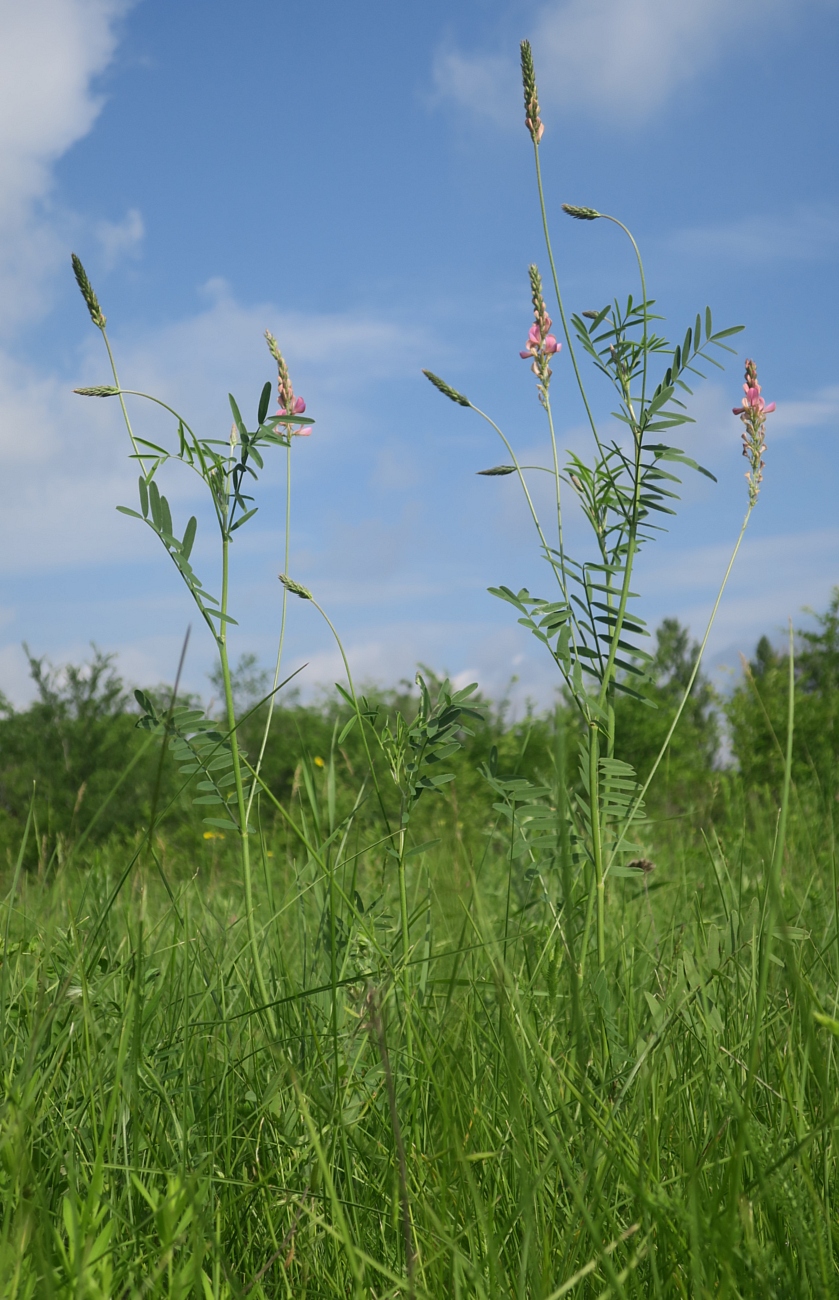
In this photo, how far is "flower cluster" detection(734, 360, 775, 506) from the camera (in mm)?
2143

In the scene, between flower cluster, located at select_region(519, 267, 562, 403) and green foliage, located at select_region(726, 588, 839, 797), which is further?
green foliage, located at select_region(726, 588, 839, 797)

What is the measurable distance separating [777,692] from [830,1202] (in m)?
8.65

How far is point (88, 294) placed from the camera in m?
1.82

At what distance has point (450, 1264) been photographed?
113 cm

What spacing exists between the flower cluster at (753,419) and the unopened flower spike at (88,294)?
1391 mm

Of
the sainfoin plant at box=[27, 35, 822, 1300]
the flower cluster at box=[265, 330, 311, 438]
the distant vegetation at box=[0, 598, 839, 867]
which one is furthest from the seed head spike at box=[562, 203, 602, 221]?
the distant vegetation at box=[0, 598, 839, 867]

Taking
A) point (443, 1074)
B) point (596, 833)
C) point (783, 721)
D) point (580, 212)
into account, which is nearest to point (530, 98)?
point (580, 212)

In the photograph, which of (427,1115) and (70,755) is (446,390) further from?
(70,755)

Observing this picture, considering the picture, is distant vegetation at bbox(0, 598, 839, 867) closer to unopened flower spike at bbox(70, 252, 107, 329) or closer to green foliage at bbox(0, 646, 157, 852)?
green foliage at bbox(0, 646, 157, 852)

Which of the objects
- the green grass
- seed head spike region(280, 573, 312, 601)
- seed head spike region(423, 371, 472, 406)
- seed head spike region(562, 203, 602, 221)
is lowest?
the green grass

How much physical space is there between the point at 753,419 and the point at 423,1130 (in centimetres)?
165

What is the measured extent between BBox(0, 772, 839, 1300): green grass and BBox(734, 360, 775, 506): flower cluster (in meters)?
0.94

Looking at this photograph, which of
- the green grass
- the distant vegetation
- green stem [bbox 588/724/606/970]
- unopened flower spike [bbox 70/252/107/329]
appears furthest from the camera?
the distant vegetation

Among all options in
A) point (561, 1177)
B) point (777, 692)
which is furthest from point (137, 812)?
point (561, 1177)
